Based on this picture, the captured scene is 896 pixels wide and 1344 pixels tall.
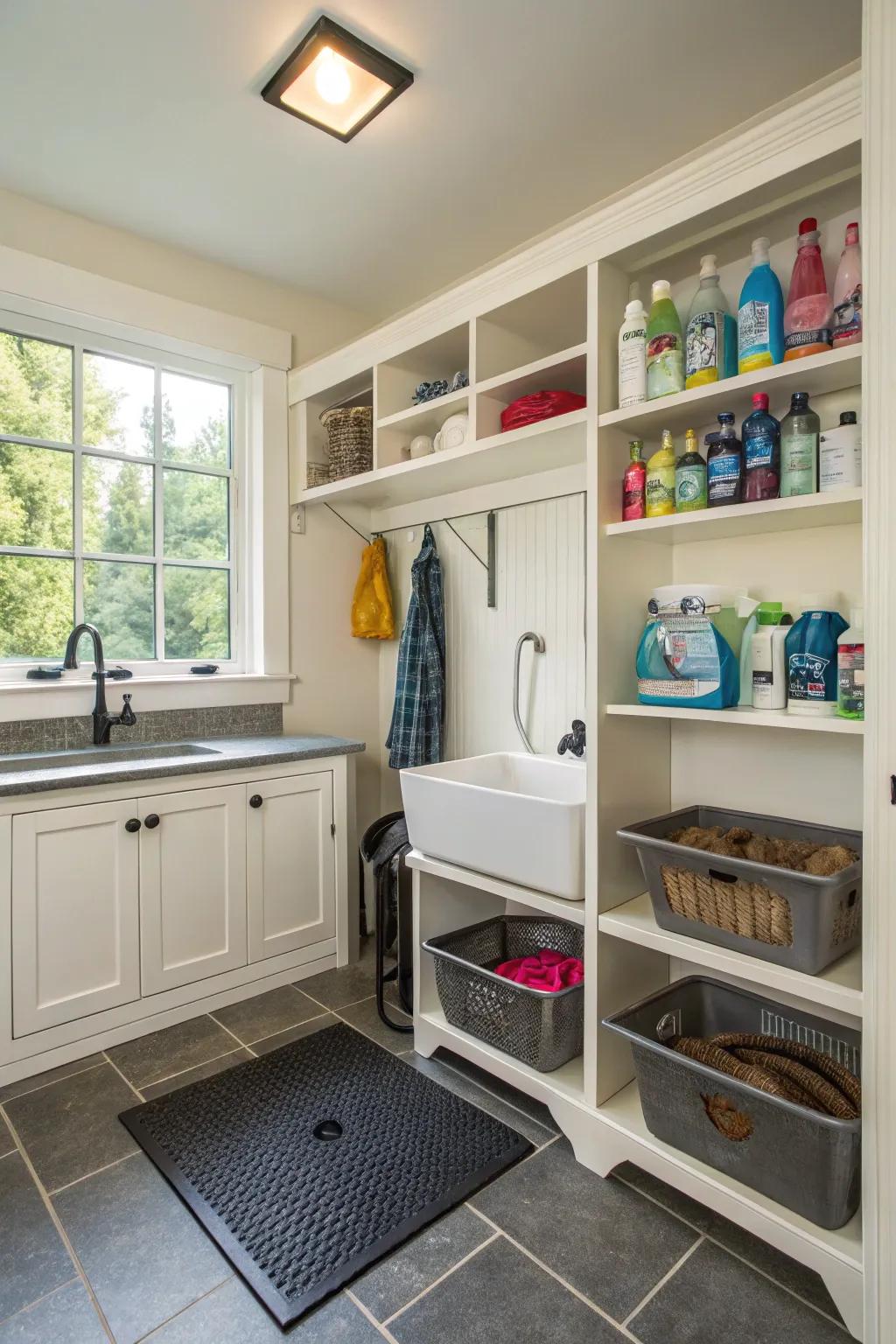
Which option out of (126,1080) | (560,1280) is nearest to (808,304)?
(560,1280)

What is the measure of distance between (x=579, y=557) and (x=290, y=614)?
1.27 meters

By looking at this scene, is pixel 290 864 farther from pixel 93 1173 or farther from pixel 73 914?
pixel 93 1173

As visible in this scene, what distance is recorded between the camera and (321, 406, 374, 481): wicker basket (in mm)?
2740

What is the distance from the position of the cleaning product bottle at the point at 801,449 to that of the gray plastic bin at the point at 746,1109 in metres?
1.14

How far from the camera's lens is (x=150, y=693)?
2682 mm

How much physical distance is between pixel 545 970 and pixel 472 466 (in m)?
1.54

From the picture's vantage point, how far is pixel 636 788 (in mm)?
1840

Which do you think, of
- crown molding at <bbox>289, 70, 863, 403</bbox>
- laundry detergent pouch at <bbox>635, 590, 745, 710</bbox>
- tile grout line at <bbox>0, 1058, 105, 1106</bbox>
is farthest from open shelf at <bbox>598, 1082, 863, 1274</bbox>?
crown molding at <bbox>289, 70, 863, 403</bbox>

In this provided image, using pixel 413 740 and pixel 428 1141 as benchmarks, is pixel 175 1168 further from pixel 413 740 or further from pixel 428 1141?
pixel 413 740

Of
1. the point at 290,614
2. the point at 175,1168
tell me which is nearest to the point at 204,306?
the point at 290,614

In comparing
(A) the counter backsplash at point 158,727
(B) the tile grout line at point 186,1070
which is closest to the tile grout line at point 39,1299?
(B) the tile grout line at point 186,1070

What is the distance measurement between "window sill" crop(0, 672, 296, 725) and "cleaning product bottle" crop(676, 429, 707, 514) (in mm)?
1846

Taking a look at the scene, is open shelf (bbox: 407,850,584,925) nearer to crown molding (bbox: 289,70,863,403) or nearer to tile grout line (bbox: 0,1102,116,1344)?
tile grout line (bbox: 0,1102,116,1344)

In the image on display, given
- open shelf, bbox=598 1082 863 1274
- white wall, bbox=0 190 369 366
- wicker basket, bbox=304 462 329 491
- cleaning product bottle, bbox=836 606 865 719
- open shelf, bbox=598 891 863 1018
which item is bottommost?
open shelf, bbox=598 1082 863 1274
